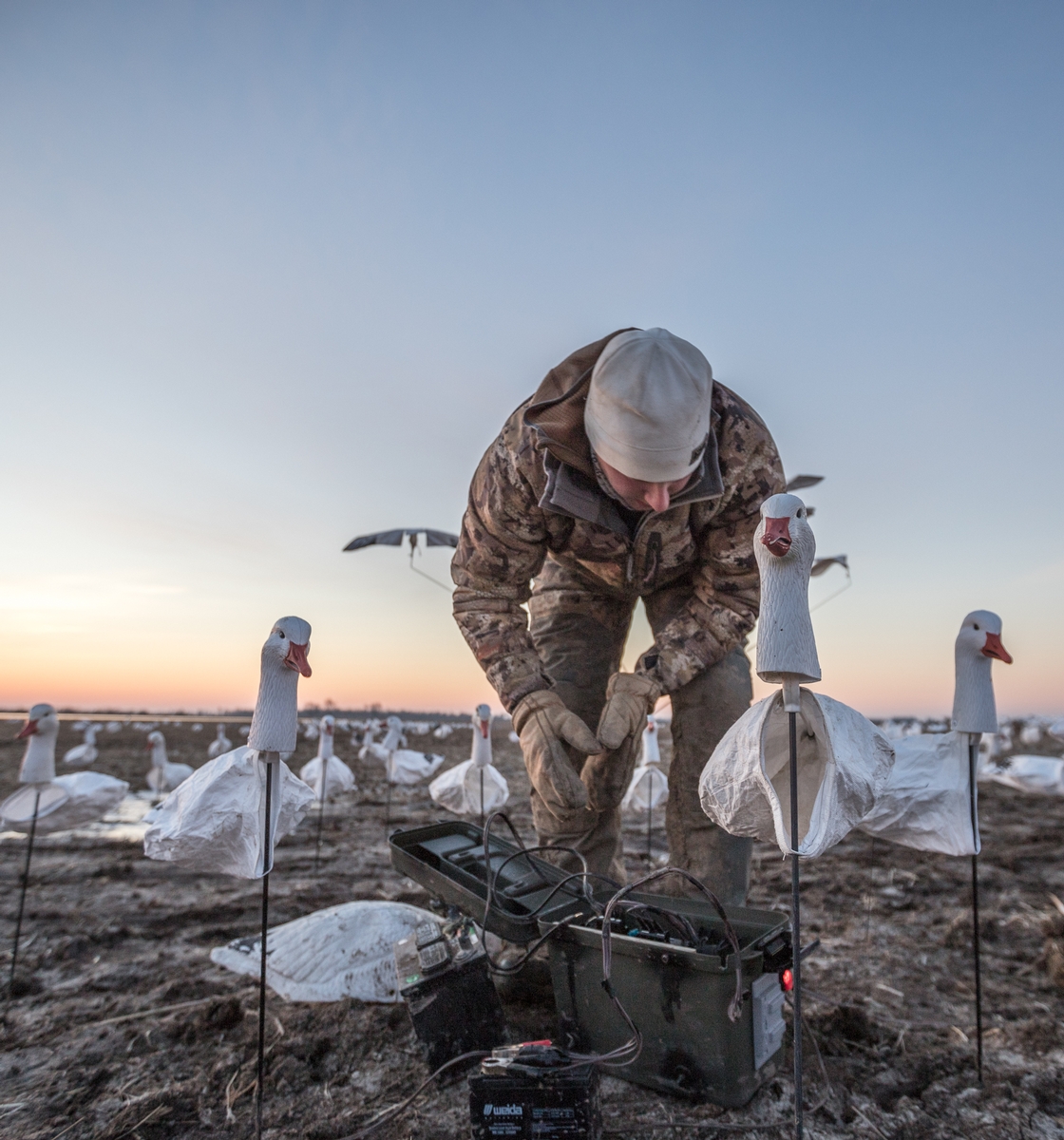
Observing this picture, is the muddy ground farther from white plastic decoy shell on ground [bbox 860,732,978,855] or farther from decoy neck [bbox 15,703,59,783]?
decoy neck [bbox 15,703,59,783]

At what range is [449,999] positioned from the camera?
8.68 feet

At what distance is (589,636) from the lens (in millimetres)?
4074

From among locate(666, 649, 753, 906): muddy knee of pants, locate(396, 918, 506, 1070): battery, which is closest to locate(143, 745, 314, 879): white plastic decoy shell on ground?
locate(396, 918, 506, 1070): battery

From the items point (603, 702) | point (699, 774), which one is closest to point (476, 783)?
point (603, 702)

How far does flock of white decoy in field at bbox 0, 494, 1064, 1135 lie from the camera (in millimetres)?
2113

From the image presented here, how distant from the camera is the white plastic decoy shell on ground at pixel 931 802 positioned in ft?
9.80

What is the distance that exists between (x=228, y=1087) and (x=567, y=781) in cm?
169

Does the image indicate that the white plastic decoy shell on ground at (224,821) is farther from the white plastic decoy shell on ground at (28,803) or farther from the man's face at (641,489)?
the white plastic decoy shell on ground at (28,803)

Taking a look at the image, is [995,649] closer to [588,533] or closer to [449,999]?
[588,533]

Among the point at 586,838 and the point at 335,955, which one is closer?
the point at 335,955

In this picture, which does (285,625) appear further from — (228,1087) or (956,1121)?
(956,1121)

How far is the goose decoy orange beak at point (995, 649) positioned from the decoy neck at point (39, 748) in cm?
609

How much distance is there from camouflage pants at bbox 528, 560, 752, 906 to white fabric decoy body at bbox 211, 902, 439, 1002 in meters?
0.91

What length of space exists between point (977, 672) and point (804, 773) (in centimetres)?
118
